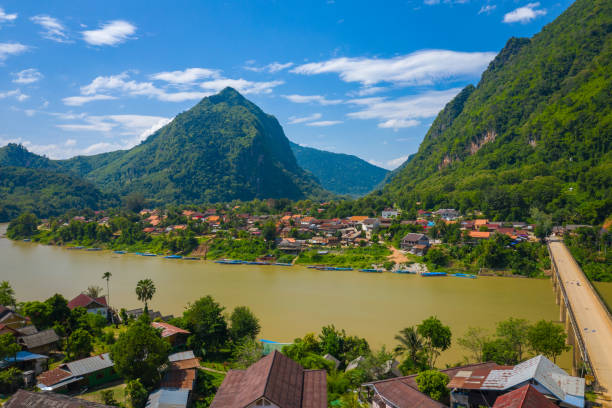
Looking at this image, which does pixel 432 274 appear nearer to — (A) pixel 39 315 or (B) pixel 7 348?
(A) pixel 39 315

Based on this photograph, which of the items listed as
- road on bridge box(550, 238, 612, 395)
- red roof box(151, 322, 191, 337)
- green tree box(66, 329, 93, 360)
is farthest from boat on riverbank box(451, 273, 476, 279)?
green tree box(66, 329, 93, 360)

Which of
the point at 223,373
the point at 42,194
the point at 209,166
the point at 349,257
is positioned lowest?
the point at 223,373

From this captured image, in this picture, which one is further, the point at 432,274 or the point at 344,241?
the point at 344,241

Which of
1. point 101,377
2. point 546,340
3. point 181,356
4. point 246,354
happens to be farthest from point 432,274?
point 101,377

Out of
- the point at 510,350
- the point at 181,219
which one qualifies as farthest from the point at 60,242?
the point at 510,350

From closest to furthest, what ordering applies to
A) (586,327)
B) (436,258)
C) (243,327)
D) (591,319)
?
1. (586,327)
2. (243,327)
3. (591,319)
4. (436,258)

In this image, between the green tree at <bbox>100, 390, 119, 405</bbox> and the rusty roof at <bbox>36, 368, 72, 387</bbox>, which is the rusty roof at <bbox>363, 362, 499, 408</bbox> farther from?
the rusty roof at <bbox>36, 368, 72, 387</bbox>

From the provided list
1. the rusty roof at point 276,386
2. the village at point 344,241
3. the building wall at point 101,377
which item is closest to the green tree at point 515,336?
the rusty roof at point 276,386

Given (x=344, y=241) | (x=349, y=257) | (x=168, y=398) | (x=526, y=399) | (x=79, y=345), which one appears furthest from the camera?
(x=344, y=241)

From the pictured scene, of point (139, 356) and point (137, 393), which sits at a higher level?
point (139, 356)
